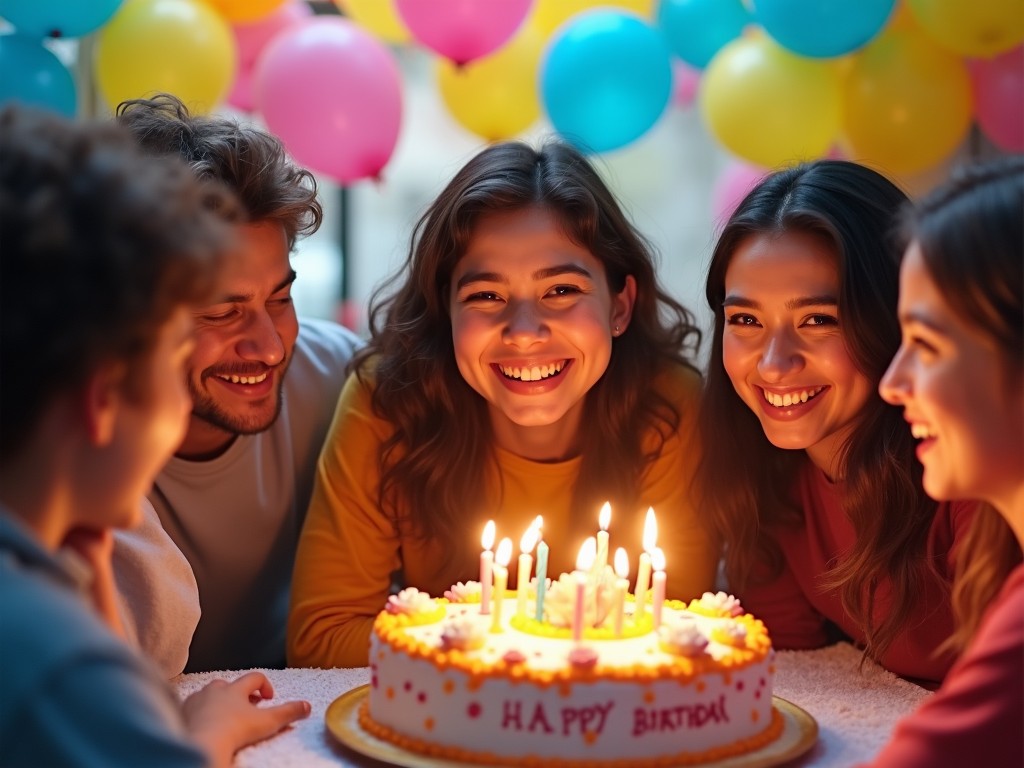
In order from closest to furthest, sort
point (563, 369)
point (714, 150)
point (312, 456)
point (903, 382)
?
point (903, 382)
point (563, 369)
point (312, 456)
point (714, 150)

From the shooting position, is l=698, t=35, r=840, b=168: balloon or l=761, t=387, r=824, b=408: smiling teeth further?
l=698, t=35, r=840, b=168: balloon

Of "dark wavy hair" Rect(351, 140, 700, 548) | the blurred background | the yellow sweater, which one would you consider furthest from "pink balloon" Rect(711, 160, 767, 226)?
the yellow sweater

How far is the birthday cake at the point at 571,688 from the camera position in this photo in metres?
1.79

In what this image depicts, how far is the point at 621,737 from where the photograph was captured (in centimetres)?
179

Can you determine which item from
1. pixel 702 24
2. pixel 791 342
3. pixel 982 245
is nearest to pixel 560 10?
pixel 702 24

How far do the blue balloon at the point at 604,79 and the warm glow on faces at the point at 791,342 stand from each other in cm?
115

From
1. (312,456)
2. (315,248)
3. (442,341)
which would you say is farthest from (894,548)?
(315,248)

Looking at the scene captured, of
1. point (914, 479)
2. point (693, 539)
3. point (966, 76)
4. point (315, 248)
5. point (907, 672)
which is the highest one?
point (966, 76)

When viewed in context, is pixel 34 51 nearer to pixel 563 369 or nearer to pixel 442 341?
pixel 442 341

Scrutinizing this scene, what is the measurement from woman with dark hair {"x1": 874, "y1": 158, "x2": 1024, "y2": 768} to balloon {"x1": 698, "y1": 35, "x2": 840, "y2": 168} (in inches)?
78.9

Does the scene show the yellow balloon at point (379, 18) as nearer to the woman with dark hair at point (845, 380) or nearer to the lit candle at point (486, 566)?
the woman with dark hair at point (845, 380)

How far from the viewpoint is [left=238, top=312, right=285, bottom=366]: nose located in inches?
106

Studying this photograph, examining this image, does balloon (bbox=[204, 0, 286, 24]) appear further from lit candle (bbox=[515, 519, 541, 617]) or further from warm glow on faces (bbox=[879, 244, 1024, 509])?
warm glow on faces (bbox=[879, 244, 1024, 509])

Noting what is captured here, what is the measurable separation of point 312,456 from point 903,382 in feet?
5.83
